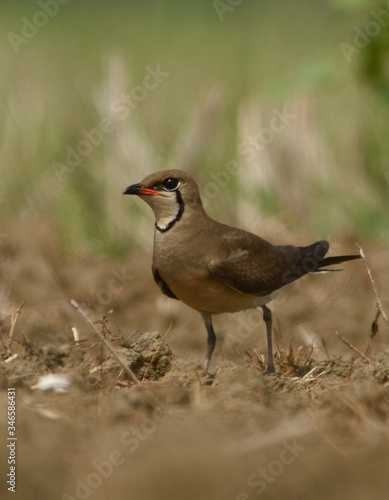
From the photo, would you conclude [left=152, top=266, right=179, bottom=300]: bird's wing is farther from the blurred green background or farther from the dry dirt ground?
the blurred green background

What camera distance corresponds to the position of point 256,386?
382 cm

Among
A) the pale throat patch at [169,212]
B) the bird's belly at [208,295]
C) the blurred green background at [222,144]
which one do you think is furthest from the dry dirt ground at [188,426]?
the blurred green background at [222,144]

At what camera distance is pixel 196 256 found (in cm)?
466

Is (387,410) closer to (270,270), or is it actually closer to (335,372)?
(335,372)

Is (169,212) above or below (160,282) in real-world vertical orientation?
above

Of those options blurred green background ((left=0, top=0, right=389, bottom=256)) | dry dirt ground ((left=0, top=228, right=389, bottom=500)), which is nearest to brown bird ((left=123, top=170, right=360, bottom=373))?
dry dirt ground ((left=0, top=228, right=389, bottom=500))

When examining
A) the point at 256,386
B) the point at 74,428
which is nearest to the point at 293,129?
the point at 256,386

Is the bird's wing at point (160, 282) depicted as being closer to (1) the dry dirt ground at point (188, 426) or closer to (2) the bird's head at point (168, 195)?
(2) the bird's head at point (168, 195)

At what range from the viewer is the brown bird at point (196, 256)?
4664mm

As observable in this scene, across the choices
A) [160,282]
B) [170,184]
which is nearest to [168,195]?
[170,184]

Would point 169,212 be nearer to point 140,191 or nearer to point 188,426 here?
point 140,191

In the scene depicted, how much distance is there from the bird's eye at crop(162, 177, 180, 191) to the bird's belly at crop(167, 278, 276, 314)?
0.51m

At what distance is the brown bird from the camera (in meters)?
4.66

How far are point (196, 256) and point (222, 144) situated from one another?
4375mm
